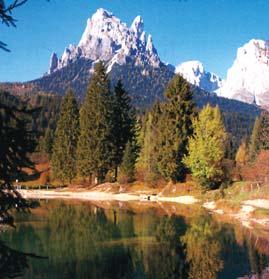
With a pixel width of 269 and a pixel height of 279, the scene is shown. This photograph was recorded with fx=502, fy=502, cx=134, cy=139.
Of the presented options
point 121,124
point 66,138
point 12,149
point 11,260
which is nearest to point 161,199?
point 121,124

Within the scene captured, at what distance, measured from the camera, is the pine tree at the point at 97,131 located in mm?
77438

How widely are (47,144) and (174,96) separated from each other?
5508 centimetres

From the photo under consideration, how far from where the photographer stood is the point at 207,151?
5916 cm

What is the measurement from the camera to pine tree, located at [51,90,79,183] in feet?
277

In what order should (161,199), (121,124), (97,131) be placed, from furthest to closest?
(121,124), (97,131), (161,199)

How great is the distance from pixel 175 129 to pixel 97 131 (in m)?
16.5

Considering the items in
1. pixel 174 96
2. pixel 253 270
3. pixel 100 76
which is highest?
pixel 100 76

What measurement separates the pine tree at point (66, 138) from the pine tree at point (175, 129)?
21138 mm

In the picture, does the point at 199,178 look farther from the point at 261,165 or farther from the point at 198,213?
the point at 198,213

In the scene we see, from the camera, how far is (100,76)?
8319cm

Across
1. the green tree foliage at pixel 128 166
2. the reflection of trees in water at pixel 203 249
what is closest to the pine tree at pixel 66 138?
the green tree foliage at pixel 128 166

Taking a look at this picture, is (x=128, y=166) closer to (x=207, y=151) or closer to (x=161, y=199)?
(x=161, y=199)

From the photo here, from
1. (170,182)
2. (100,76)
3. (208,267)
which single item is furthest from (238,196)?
(100,76)

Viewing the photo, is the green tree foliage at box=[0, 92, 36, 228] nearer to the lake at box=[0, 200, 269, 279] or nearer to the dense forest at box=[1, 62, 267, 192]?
the lake at box=[0, 200, 269, 279]
